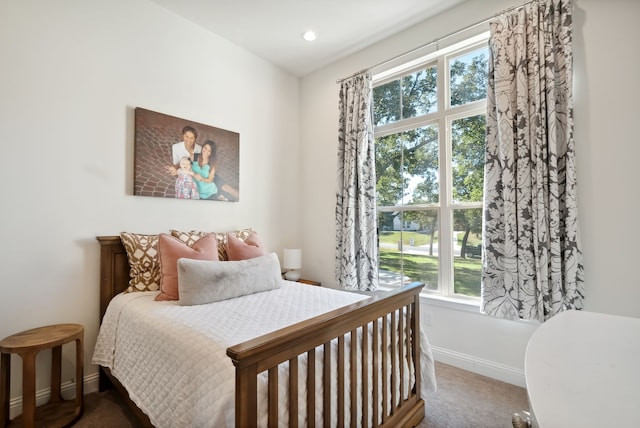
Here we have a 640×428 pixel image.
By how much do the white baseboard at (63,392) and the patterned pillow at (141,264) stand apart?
669 millimetres

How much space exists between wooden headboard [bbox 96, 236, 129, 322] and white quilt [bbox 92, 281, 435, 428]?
146mm

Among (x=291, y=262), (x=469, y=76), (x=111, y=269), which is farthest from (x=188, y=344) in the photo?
(x=469, y=76)

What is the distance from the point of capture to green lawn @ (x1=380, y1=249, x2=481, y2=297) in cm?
249

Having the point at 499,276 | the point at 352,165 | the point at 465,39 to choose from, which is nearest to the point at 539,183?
the point at 499,276

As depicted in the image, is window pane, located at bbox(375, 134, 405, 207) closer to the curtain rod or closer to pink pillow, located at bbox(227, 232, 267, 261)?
the curtain rod

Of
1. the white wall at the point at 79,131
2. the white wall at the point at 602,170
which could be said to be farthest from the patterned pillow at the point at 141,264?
the white wall at the point at 602,170

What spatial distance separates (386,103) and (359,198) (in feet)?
3.44

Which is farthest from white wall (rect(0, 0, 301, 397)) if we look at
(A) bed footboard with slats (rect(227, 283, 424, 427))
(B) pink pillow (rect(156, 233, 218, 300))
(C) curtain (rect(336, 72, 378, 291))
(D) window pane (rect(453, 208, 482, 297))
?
(D) window pane (rect(453, 208, 482, 297))

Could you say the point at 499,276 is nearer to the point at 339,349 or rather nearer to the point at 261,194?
the point at 339,349

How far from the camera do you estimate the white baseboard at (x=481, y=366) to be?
7.06 feet

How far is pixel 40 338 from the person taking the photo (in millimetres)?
1672

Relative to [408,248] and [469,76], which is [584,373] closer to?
[408,248]

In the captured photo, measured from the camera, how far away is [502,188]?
2123 millimetres

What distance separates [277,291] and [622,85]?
2.57 metres
